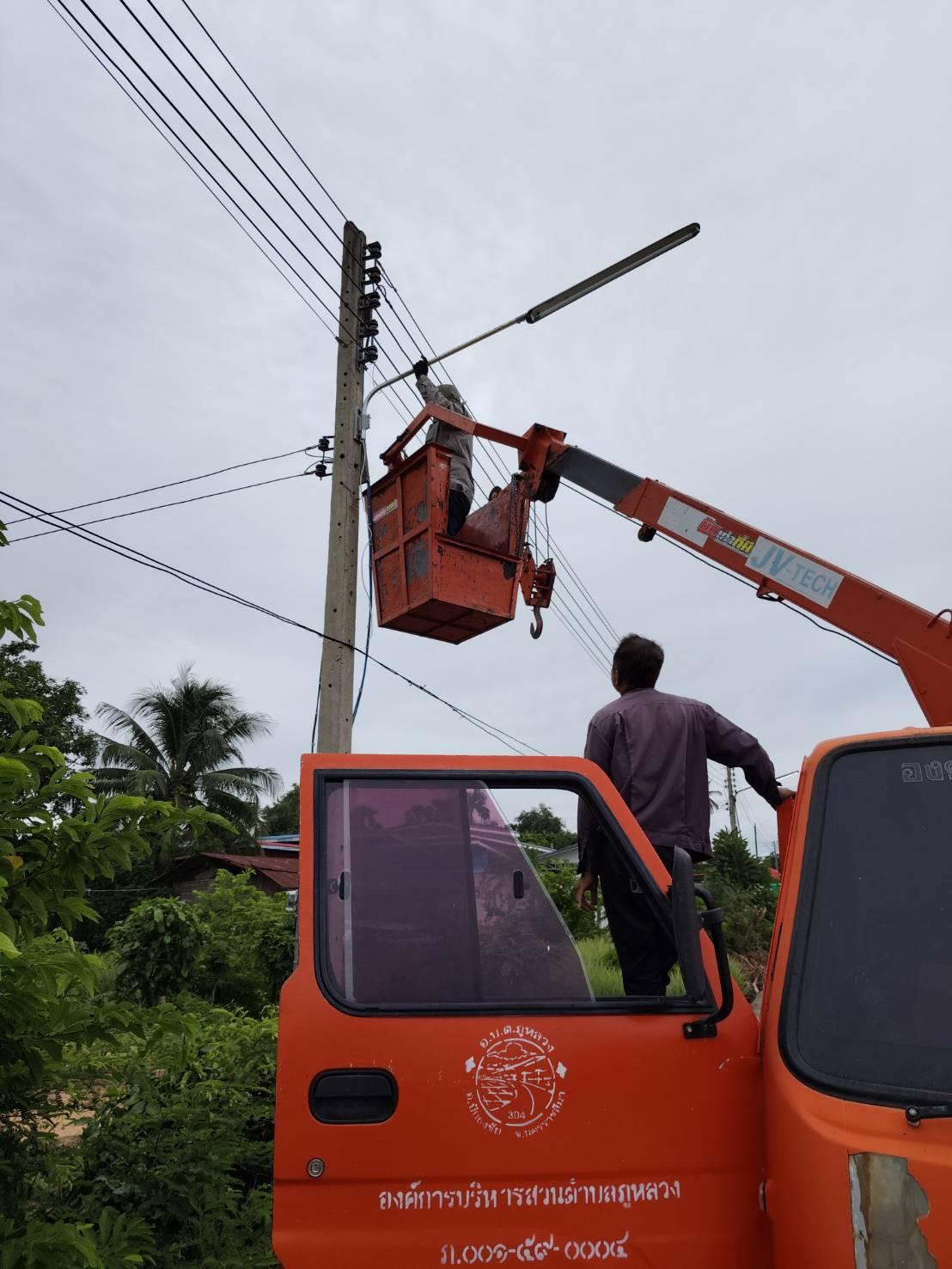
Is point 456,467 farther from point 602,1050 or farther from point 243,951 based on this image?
point 243,951

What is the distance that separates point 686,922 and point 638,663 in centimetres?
132

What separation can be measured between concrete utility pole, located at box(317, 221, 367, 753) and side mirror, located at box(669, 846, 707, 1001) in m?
6.13

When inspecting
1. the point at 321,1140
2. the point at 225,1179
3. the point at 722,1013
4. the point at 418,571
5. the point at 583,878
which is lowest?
the point at 225,1179

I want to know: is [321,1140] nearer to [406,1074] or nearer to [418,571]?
[406,1074]

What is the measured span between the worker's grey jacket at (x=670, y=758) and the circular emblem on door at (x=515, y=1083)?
35.9 inches

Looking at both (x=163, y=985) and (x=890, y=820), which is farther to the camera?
(x=163, y=985)

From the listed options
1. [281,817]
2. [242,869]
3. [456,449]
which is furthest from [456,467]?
[281,817]

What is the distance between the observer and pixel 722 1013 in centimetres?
212

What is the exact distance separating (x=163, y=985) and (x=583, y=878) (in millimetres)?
8651

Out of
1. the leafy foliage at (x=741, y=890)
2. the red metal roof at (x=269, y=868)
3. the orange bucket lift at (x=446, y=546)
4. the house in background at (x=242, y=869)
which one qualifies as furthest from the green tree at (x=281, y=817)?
the orange bucket lift at (x=446, y=546)

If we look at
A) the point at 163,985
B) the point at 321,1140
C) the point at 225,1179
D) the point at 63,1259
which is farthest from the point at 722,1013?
the point at 163,985

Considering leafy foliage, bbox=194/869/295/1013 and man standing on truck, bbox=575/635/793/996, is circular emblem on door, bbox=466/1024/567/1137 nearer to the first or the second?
man standing on truck, bbox=575/635/793/996

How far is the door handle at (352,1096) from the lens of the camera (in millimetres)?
1982

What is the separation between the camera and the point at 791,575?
477 centimetres
